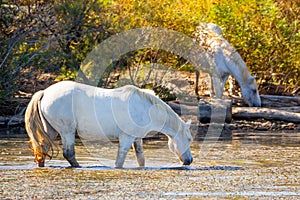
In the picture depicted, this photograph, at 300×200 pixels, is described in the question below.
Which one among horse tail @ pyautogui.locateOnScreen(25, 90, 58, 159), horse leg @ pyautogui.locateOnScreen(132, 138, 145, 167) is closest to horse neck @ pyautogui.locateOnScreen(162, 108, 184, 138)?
horse leg @ pyautogui.locateOnScreen(132, 138, 145, 167)

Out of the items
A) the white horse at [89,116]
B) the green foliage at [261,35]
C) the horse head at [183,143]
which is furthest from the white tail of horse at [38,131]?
the green foliage at [261,35]

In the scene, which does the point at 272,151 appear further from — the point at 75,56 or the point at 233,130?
the point at 75,56

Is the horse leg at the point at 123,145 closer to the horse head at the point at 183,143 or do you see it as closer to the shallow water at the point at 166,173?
the shallow water at the point at 166,173

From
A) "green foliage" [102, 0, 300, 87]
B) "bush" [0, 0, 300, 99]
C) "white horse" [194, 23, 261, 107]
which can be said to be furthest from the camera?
"green foliage" [102, 0, 300, 87]

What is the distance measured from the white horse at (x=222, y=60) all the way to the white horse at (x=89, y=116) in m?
8.21

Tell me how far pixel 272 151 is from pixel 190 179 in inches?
135

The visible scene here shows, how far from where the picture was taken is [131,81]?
16.8 m

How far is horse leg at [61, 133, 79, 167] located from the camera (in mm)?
9125

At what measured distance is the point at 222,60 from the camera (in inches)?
699

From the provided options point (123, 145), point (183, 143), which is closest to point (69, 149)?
point (123, 145)

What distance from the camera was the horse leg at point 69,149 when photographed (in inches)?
359

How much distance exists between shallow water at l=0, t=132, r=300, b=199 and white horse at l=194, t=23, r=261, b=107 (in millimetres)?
5129

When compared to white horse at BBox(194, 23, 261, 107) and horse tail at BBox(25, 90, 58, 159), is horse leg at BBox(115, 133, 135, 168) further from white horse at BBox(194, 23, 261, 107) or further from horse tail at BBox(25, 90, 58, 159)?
white horse at BBox(194, 23, 261, 107)

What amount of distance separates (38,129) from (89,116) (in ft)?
2.38
